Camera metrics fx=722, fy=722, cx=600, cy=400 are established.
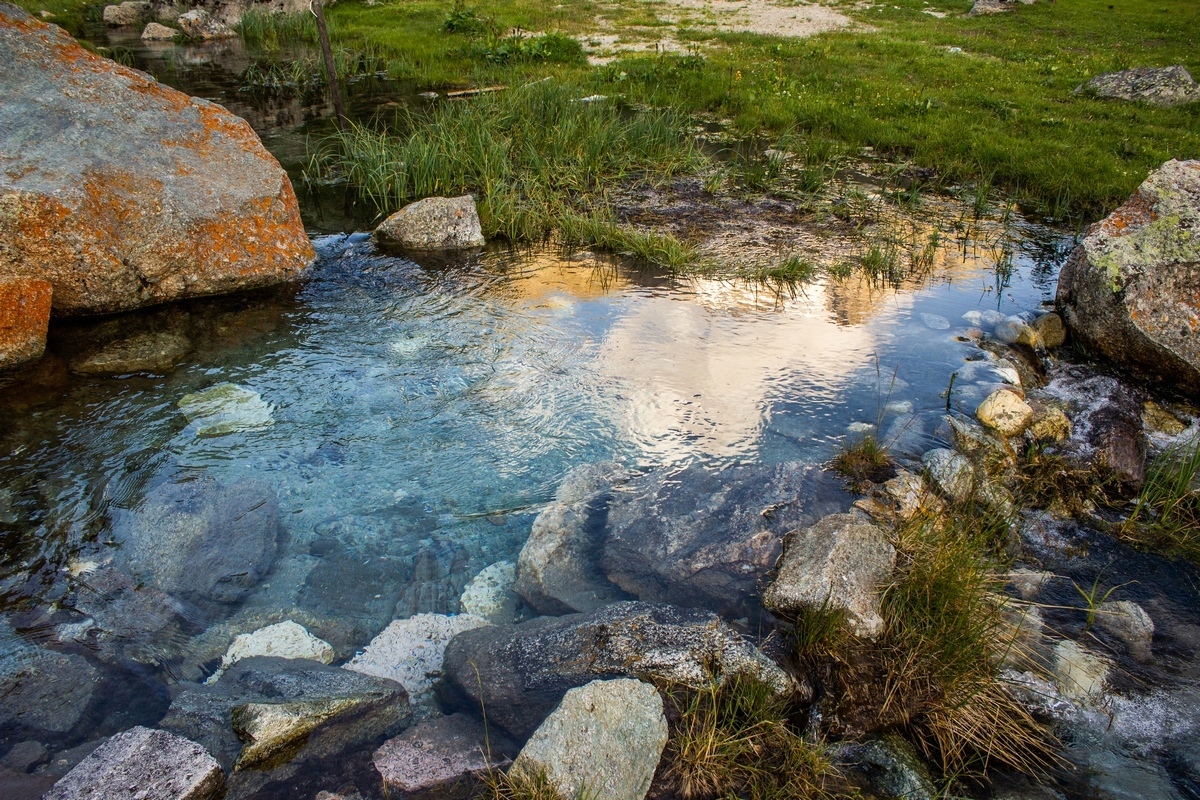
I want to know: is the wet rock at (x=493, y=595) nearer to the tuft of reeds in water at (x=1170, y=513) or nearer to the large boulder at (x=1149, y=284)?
the tuft of reeds in water at (x=1170, y=513)

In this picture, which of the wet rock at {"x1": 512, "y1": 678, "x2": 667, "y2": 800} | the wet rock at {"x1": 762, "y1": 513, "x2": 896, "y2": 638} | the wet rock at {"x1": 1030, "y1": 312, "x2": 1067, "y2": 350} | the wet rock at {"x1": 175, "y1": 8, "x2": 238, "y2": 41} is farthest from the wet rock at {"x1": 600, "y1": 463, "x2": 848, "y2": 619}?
the wet rock at {"x1": 175, "y1": 8, "x2": 238, "y2": 41}

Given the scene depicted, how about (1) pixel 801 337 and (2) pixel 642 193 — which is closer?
(1) pixel 801 337

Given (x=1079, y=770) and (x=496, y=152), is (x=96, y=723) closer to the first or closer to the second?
(x=1079, y=770)

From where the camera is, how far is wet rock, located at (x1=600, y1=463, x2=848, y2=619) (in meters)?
3.68

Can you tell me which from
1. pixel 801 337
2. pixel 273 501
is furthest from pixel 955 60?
pixel 273 501

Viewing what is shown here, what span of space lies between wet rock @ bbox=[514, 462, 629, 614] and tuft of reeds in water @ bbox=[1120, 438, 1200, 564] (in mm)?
3114

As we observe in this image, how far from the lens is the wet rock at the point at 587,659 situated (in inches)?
119

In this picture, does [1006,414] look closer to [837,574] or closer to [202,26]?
[837,574]

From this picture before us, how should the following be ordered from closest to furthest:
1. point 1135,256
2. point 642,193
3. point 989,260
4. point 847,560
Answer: point 847,560, point 1135,256, point 989,260, point 642,193

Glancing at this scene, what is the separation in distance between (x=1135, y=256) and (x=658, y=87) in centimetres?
910

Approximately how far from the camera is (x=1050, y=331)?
20.1 ft

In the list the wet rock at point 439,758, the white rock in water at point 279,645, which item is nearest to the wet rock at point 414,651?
the white rock in water at point 279,645

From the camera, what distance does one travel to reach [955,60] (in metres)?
14.9

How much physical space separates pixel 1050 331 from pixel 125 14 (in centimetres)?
2485
